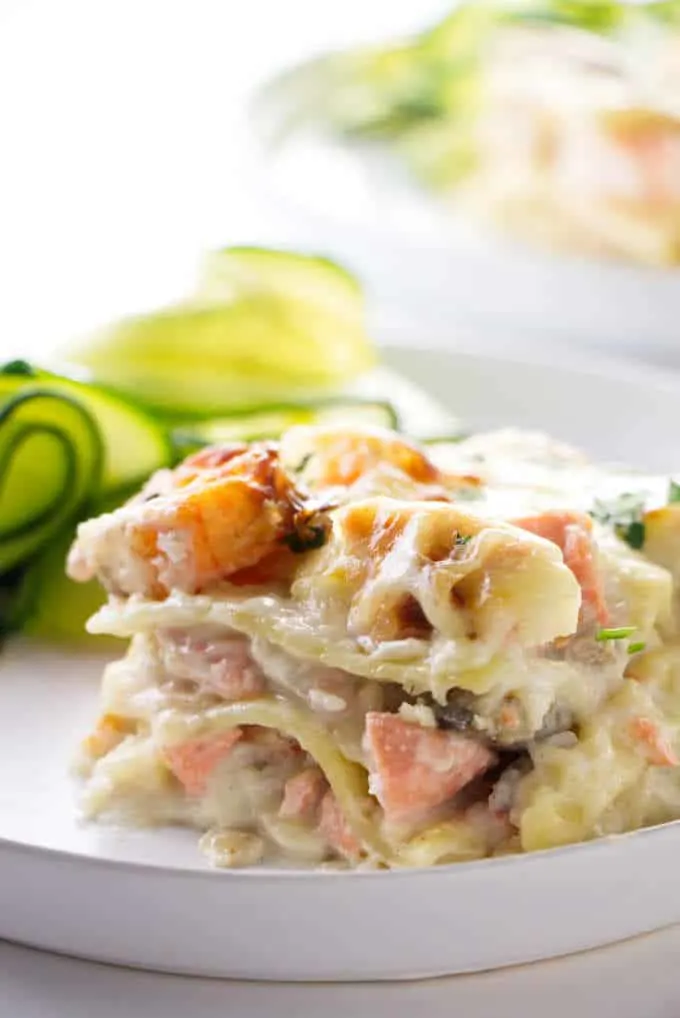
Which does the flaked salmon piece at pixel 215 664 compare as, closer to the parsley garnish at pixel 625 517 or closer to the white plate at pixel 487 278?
the parsley garnish at pixel 625 517

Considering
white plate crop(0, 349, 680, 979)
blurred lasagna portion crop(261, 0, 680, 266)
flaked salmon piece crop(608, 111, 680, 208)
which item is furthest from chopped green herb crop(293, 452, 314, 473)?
flaked salmon piece crop(608, 111, 680, 208)

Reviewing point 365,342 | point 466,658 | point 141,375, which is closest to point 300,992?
point 466,658

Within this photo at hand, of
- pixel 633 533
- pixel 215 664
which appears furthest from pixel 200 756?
pixel 633 533

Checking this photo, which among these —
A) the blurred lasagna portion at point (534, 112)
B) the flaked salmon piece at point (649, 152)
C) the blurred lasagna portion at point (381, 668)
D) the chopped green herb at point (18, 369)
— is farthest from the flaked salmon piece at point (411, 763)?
the flaked salmon piece at point (649, 152)

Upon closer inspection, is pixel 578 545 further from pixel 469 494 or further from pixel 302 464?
pixel 302 464

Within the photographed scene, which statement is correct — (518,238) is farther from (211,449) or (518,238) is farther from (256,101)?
(211,449)

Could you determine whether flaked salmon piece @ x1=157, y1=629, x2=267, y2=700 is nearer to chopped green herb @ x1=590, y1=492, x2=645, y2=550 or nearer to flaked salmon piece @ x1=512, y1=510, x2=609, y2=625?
flaked salmon piece @ x1=512, y1=510, x2=609, y2=625
